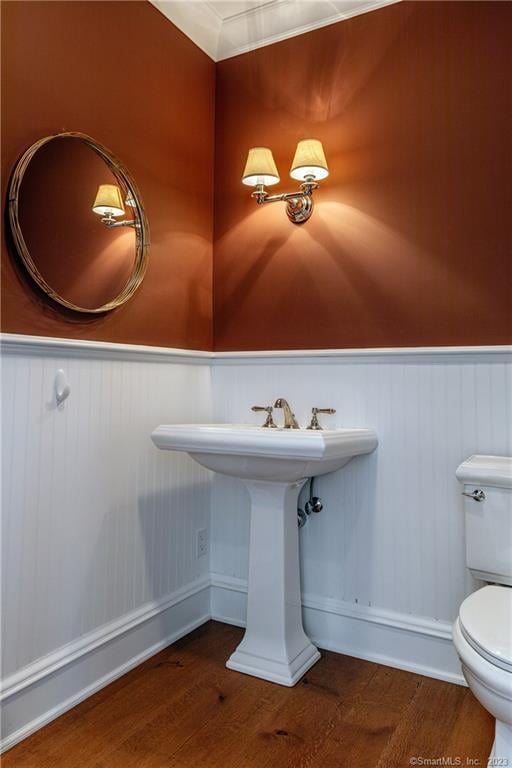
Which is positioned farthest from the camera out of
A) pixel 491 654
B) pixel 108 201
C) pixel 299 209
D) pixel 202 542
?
pixel 202 542

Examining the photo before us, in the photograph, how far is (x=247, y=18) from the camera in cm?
219

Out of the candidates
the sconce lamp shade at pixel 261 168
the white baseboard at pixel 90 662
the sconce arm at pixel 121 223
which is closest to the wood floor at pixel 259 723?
the white baseboard at pixel 90 662

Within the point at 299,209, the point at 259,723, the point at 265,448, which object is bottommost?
the point at 259,723

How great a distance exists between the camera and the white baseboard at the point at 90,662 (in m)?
1.43

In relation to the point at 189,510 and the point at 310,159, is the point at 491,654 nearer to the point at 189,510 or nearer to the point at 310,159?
the point at 189,510

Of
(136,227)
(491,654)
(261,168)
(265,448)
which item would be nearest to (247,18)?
(261,168)

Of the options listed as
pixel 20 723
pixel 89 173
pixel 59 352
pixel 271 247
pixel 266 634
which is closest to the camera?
pixel 20 723

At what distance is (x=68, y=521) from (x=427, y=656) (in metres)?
1.28

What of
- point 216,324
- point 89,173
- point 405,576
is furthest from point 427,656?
point 89,173

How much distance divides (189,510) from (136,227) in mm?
1113

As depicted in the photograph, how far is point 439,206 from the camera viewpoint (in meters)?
1.85

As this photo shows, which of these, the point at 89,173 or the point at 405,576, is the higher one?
the point at 89,173

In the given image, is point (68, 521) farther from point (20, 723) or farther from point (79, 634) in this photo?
point (20, 723)

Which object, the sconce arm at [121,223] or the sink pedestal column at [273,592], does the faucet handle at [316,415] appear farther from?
the sconce arm at [121,223]
